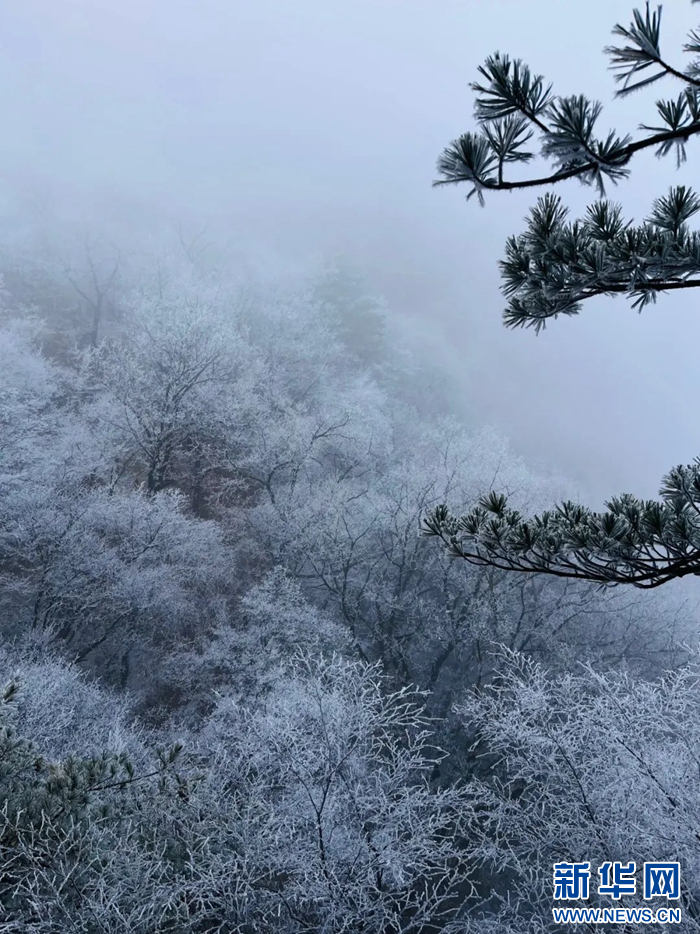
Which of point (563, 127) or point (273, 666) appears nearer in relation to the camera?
point (563, 127)

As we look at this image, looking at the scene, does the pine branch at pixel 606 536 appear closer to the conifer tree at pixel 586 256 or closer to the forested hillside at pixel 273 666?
the conifer tree at pixel 586 256

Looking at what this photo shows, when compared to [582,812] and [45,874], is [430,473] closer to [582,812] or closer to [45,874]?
[582,812]

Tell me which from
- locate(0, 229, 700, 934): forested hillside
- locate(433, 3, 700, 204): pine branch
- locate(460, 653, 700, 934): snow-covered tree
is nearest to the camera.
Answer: locate(433, 3, 700, 204): pine branch

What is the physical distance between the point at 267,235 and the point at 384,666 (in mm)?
49150

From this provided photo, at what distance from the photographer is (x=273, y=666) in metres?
13.4

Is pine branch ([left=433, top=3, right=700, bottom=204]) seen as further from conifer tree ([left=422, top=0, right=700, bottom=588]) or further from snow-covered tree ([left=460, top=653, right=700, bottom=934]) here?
snow-covered tree ([left=460, top=653, right=700, bottom=934])

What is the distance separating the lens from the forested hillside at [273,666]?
5812 mm

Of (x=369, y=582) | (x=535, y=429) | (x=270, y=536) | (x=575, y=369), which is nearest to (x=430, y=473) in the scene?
(x=369, y=582)

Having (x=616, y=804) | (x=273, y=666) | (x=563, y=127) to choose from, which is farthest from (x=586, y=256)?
(x=273, y=666)

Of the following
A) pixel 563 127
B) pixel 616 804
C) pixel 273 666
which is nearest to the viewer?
pixel 563 127

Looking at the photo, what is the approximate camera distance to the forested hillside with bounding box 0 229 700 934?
581 cm

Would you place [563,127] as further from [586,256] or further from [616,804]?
[616,804]

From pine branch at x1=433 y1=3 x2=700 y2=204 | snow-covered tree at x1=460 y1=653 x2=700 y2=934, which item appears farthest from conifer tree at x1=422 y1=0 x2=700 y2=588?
snow-covered tree at x1=460 y1=653 x2=700 y2=934

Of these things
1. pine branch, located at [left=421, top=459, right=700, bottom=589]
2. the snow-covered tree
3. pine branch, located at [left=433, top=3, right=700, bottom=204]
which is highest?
pine branch, located at [left=433, top=3, right=700, bottom=204]
